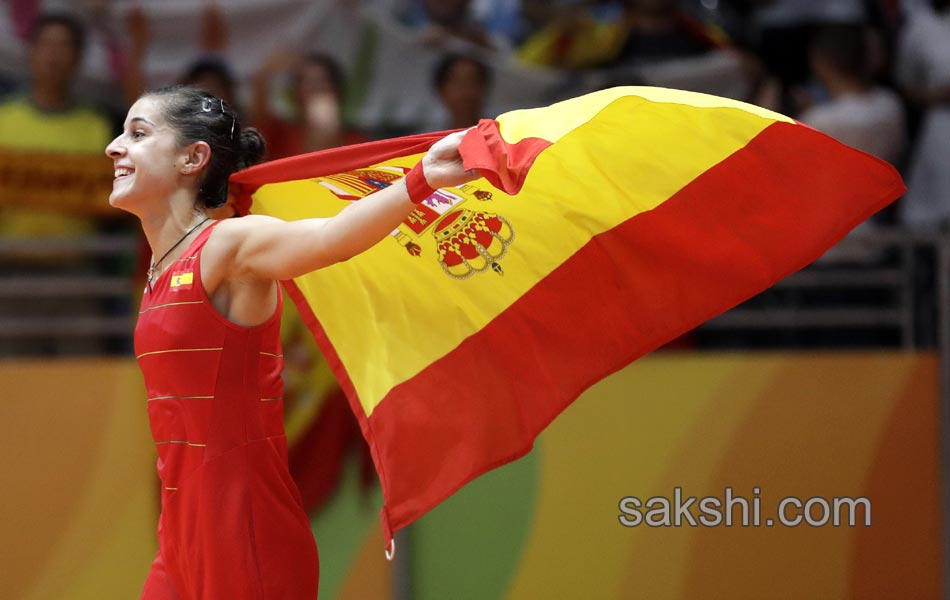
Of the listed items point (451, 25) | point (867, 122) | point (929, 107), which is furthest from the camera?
point (451, 25)

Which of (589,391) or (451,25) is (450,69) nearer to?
(451,25)

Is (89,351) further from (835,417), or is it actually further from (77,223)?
(835,417)

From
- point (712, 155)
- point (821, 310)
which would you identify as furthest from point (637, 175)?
point (821, 310)

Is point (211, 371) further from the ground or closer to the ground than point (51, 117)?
closer to the ground

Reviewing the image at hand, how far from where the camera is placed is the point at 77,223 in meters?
5.27

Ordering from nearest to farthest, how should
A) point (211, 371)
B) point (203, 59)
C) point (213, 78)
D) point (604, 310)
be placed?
point (211, 371), point (604, 310), point (213, 78), point (203, 59)

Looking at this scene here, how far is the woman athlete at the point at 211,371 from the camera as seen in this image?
2.75 m

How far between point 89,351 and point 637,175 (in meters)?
2.80

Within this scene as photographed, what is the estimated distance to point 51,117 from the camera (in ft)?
17.4

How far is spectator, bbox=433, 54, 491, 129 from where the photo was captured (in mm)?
5406

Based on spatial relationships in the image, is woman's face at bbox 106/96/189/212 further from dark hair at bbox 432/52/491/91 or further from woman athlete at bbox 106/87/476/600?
dark hair at bbox 432/52/491/91

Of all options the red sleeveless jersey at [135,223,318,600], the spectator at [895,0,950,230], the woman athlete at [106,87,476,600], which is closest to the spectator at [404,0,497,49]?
the spectator at [895,0,950,230]

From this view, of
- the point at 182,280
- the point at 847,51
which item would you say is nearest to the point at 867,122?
the point at 847,51

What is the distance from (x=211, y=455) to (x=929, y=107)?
3689 mm
